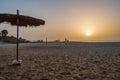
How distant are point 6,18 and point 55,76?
4471 mm

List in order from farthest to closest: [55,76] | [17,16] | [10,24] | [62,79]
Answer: [10,24], [17,16], [55,76], [62,79]

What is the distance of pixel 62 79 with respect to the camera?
298 inches

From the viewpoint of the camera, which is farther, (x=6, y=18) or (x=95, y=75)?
(x=6, y=18)

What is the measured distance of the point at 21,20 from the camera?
11.2 meters

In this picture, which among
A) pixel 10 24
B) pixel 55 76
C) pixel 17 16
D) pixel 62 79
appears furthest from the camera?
pixel 10 24

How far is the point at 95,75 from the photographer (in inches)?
327

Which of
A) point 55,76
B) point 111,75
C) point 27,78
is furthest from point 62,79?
point 111,75

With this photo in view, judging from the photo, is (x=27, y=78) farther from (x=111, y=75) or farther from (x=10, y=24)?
(x=10, y=24)

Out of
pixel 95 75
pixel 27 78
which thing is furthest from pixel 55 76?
pixel 95 75

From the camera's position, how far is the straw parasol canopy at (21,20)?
10680 millimetres

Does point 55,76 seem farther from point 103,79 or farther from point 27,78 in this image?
point 103,79

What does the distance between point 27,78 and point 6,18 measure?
4.23 metres

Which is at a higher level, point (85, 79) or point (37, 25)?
point (37, 25)

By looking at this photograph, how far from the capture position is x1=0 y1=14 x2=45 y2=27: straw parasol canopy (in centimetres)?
1068
